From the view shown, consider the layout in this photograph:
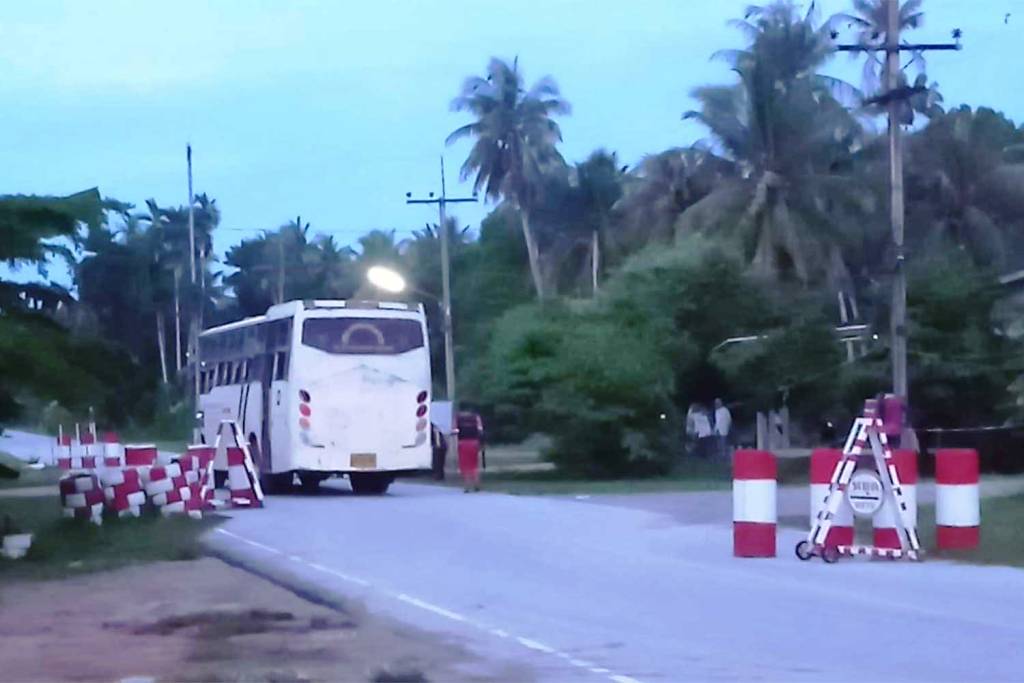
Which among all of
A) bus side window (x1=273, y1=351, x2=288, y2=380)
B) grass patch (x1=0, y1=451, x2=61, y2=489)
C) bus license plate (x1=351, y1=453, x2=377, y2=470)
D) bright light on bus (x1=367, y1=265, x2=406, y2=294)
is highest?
bright light on bus (x1=367, y1=265, x2=406, y2=294)

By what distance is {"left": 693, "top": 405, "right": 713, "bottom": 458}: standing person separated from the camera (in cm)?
4116

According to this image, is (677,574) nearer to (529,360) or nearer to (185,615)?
(185,615)

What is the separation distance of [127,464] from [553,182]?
41.4 metres

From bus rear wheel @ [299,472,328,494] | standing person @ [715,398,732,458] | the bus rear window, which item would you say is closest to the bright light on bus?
standing person @ [715,398,732,458]

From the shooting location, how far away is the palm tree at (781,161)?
1905 inches

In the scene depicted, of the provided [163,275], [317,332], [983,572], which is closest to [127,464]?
[317,332]

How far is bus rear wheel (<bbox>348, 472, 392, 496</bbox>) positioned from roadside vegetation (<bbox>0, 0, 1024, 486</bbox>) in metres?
4.75

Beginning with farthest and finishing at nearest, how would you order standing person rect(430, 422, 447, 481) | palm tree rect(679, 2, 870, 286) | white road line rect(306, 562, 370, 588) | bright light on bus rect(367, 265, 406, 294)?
bright light on bus rect(367, 265, 406, 294) < palm tree rect(679, 2, 870, 286) < standing person rect(430, 422, 447, 481) < white road line rect(306, 562, 370, 588)

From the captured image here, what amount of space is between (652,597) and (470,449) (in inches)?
727

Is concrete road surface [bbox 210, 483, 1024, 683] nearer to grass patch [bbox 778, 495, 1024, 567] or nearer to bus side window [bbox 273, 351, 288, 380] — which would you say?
grass patch [bbox 778, 495, 1024, 567]

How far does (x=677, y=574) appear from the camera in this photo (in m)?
17.1

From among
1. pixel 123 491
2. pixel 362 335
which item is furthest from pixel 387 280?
A: pixel 123 491

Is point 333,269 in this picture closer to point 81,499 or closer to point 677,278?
point 677,278

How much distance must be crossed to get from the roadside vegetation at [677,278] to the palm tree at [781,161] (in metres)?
0.08
